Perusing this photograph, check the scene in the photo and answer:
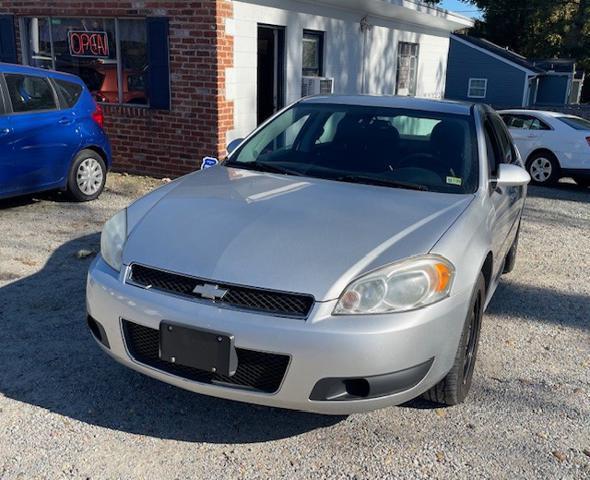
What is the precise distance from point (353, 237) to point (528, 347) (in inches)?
77.1

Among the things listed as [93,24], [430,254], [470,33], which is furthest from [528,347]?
[470,33]

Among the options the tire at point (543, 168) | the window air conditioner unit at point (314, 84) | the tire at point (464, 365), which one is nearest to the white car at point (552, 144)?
the tire at point (543, 168)

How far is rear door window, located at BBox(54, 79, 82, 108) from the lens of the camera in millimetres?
7285

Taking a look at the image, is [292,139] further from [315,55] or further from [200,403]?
[315,55]

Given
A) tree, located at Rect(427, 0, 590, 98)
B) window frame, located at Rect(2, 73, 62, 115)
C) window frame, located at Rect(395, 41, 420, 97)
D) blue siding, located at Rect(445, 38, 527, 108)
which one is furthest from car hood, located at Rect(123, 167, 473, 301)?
tree, located at Rect(427, 0, 590, 98)

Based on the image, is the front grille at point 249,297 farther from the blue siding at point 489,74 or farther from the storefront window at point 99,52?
the blue siding at point 489,74

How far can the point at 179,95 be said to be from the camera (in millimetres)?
9117

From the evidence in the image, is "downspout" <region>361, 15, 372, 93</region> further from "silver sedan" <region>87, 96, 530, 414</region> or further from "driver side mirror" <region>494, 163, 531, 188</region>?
"silver sedan" <region>87, 96, 530, 414</region>

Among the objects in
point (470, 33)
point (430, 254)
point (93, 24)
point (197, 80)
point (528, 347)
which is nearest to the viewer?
point (430, 254)

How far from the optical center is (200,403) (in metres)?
3.33

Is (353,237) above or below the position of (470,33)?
below

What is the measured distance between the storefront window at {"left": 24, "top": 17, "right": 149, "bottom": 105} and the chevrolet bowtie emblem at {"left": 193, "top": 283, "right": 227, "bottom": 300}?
7.40 metres

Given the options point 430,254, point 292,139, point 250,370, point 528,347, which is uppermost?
point 292,139

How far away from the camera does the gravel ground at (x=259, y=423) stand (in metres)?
2.85
